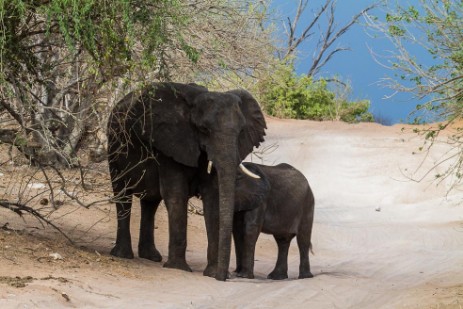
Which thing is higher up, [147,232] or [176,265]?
[147,232]

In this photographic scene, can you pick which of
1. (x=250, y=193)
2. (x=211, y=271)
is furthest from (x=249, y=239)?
(x=211, y=271)

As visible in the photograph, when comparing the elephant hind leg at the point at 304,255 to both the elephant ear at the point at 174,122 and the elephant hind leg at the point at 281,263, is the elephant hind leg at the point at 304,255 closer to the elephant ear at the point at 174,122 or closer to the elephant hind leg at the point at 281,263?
the elephant hind leg at the point at 281,263

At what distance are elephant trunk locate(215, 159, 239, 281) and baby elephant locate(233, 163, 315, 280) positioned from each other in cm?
81

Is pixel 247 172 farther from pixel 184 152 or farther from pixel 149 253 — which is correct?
pixel 149 253

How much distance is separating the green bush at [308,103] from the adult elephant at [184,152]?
2188 centimetres

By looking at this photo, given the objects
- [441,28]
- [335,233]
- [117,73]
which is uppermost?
[441,28]

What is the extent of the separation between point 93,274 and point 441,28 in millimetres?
4580

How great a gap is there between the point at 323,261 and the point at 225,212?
195 inches

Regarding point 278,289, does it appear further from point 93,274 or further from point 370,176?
point 370,176

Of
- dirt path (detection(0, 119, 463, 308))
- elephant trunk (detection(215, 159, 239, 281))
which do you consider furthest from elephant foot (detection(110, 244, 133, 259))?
elephant trunk (detection(215, 159, 239, 281))

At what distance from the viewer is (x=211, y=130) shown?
40.6 feet

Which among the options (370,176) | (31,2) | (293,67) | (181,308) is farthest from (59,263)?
(293,67)

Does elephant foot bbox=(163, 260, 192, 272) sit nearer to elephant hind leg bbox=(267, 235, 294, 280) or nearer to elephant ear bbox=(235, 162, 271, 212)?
elephant ear bbox=(235, 162, 271, 212)

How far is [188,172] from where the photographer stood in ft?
42.0
